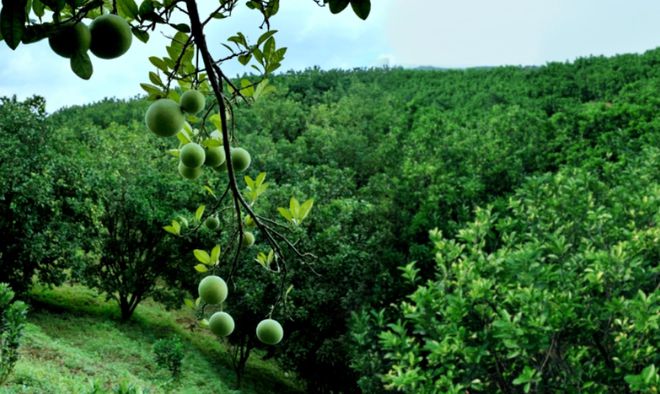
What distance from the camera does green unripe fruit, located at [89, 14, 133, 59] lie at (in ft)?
3.54

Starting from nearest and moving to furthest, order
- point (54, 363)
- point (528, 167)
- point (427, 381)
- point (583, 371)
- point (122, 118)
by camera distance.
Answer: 1. point (583, 371)
2. point (427, 381)
3. point (54, 363)
4. point (528, 167)
5. point (122, 118)

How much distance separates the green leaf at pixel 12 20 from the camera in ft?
3.06

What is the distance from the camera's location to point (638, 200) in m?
5.91

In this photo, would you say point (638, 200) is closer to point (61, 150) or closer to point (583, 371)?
point (583, 371)

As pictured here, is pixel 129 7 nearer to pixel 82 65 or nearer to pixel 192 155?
pixel 82 65

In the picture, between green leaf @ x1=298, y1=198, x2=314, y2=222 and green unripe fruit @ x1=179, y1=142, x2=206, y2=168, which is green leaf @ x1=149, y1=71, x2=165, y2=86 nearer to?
green unripe fruit @ x1=179, y1=142, x2=206, y2=168

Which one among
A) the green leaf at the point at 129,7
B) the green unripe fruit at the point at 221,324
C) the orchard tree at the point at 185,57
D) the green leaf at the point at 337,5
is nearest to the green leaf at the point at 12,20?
the orchard tree at the point at 185,57

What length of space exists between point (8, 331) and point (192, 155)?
7.83 m

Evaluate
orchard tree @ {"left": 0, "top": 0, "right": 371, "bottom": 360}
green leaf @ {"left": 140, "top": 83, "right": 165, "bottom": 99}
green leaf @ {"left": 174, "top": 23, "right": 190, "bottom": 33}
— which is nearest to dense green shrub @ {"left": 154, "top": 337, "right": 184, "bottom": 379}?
orchard tree @ {"left": 0, "top": 0, "right": 371, "bottom": 360}

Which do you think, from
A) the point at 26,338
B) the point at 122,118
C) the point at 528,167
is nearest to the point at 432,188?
the point at 528,167

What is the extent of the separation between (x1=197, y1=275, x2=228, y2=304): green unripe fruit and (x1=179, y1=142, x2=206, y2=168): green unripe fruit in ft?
1.14

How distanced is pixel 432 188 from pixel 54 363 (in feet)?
24.6

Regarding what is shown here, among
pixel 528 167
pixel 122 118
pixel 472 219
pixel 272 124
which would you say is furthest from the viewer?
pixel 122 118

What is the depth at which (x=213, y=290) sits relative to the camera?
1.65 metres
